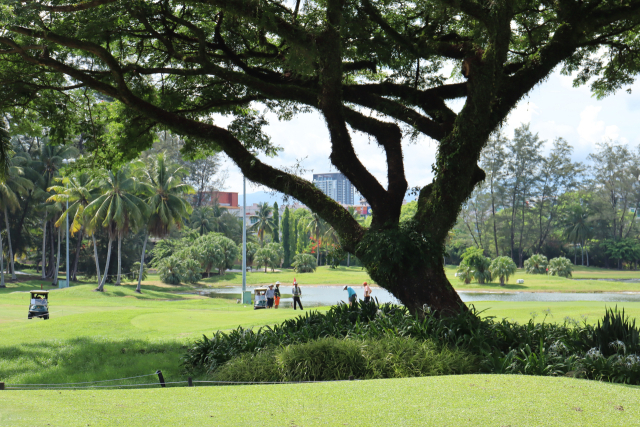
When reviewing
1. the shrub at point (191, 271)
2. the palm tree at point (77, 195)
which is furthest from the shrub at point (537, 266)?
the palm tree at point (77, 195)

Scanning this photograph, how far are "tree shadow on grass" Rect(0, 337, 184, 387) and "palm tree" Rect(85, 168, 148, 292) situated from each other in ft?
90.8

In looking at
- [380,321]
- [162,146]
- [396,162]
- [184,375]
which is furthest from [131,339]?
[162,146]

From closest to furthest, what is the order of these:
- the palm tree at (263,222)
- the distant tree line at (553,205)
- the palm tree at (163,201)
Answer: the palm tree at (163,201), the distant tree line at (553,205), the palm tree at (263,222)

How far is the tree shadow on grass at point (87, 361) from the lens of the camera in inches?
382

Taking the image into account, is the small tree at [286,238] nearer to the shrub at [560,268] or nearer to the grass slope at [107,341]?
the shrub at [560,268]

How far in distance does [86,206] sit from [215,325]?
94.8 ft

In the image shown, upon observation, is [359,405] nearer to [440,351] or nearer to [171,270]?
[440,351]

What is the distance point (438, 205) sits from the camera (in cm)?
996

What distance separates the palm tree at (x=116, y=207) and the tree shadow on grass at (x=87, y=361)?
2769 centimetres

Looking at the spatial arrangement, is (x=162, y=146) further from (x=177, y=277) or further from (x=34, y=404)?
A: (x=34, y=404)

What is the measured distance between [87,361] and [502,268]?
4365 centimetres

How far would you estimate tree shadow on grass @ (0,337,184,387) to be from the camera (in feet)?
31.8

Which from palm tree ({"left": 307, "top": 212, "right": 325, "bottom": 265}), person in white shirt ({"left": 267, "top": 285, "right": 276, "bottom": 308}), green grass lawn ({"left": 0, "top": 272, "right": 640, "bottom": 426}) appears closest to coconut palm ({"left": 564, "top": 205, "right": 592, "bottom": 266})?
palm tree ({"left": 307, "top": 212, "right": 325, "bottom": 265})

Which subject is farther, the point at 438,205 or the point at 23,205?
the point at 23,205
